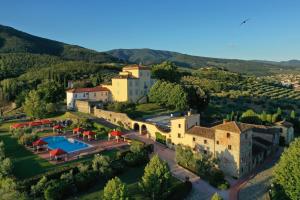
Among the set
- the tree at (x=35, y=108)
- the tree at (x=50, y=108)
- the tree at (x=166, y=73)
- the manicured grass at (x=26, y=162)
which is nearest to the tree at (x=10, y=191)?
the manicured grass at (x=26, y=162)

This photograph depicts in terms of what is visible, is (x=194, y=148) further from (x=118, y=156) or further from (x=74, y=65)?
(x=74, y=65)

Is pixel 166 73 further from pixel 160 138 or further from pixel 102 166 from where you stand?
pixel 102 166

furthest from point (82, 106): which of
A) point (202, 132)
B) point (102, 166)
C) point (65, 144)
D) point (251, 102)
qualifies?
point (251, 102)

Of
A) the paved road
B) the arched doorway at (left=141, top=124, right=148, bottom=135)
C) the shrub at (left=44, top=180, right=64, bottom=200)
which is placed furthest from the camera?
the arched doorway at (left=141, top=124, right=148, bottom=135)

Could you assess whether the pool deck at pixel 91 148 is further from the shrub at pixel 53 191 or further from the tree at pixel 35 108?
the tree at pixel 35 108

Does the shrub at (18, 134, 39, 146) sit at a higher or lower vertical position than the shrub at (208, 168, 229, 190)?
higher

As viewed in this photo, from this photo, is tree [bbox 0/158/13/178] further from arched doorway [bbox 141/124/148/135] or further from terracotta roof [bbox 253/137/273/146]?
terracotta roof [bbox 253/137/273/146]

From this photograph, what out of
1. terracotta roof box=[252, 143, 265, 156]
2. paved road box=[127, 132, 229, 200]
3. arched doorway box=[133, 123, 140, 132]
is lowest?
paved road box=[127, 132, 229, 200]

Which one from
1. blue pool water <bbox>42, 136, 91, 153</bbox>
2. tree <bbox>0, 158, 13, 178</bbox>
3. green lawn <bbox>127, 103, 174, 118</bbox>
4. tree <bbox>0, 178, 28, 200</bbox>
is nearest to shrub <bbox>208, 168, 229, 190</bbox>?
blue pool water <bbox>42, 136, 91, 153</bbox>
